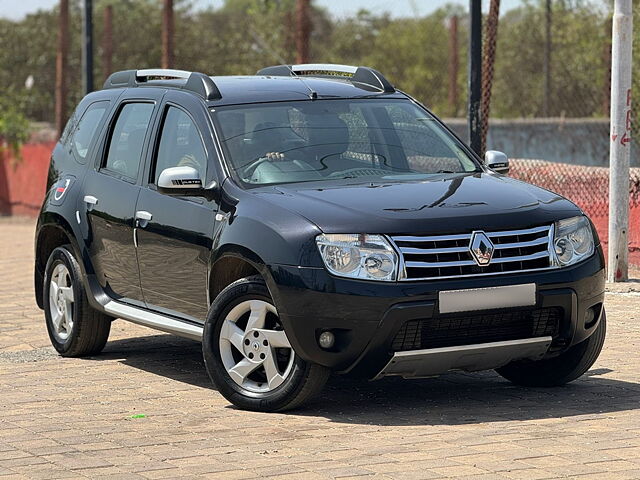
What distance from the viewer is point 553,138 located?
1973 cm

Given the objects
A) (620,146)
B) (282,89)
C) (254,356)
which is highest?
(282,89)

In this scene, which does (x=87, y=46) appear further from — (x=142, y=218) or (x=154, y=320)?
(x=154, y=320)

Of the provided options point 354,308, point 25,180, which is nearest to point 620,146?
point 354,308

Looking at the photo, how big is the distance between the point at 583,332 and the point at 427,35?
31.5m

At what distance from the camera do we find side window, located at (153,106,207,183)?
27.3ft

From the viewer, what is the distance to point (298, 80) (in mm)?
8938

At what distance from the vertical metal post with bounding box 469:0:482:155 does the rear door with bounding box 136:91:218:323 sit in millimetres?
5808

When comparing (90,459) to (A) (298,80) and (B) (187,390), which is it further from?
(A) (298,80)

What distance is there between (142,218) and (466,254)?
219 centimetres

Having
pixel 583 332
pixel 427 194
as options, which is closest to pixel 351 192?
pixel 427 194

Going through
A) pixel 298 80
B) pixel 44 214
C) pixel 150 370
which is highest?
pixel 298 80

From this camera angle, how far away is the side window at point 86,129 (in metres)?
9.66

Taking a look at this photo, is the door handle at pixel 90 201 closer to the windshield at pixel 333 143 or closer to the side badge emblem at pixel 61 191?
the side badge emblem at pixel 61 191

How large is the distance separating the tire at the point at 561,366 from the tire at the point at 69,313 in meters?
2.72
